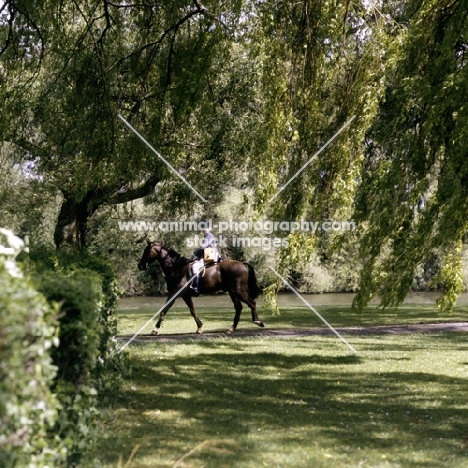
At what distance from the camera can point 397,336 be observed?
18734 millimetres

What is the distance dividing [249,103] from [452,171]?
533 inches

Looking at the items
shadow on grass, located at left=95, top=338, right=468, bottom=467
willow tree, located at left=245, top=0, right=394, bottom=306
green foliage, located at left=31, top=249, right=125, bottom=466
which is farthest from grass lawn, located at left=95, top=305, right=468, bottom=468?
willow tree, located at left=245, top=0, right=394, bottom=306

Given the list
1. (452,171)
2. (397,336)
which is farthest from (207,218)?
(452,171)

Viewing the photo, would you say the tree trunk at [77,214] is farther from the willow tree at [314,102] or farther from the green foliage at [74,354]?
the green foliage at [74,354]

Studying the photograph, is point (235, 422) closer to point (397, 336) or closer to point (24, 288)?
point (24, 288)

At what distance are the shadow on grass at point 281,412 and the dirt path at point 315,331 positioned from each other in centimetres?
347

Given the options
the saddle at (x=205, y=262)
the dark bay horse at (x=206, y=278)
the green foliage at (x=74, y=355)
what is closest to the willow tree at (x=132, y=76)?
the dark bay horse at (x=206, y=278)

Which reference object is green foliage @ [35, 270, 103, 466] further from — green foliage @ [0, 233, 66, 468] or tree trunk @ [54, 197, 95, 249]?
tree trunk @ [54, 197, 95, 249]

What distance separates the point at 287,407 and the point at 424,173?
3.11 metres

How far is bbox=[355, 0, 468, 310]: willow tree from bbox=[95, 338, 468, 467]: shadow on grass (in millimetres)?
1395

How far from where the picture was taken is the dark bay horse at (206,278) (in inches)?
716

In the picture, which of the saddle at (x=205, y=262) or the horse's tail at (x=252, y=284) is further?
the horse's tail at (x=252, y=284)

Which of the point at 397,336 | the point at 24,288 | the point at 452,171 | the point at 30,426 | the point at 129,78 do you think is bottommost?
the point at 397,336

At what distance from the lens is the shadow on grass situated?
22.8ft
